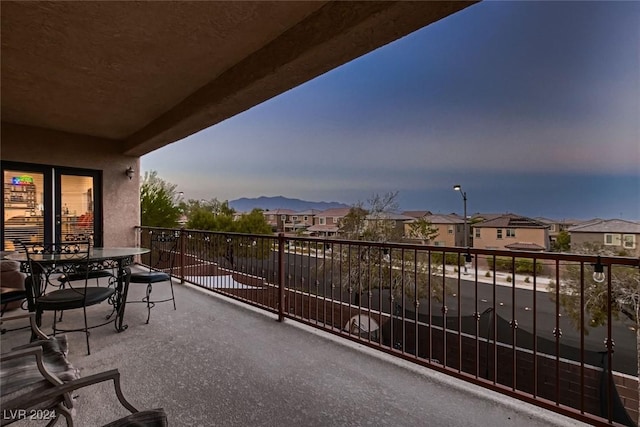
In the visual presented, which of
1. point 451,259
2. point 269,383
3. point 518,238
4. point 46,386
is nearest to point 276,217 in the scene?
point 451,259

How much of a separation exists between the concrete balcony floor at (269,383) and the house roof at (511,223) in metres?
14.2

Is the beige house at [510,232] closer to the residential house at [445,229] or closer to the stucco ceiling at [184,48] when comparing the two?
the residential house at [445,229]

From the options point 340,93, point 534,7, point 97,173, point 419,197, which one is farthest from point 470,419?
point 340,93

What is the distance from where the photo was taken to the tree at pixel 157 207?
41.1ft

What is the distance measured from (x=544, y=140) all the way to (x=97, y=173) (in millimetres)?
20122

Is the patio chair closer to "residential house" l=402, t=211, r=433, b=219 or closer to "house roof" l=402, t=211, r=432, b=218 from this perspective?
"residential house" l=402, t=211, r=433, b=219

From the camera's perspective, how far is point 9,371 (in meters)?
1.30

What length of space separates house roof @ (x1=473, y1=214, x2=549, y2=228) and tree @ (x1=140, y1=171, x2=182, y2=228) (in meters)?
14.0

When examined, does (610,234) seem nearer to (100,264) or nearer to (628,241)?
(628,241)

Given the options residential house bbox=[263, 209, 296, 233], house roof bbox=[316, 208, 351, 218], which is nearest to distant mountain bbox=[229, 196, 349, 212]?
residential house bbox=[263, 209, 296, 233]

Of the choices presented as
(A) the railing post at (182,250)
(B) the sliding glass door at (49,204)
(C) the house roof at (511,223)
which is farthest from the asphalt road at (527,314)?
(B) the sliding glass door at (49,204)

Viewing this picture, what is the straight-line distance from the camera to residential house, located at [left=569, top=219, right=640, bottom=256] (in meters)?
8.59

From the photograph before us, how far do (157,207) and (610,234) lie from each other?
1608 centimetres

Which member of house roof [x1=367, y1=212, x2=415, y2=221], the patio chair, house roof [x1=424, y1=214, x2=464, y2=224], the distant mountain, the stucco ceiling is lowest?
the patio chair
